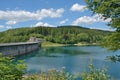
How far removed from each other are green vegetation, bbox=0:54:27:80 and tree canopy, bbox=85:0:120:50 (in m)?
6.80

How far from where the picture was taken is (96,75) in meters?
11.2

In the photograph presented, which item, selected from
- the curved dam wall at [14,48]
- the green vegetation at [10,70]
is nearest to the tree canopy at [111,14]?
the green vegetation at [10,70]

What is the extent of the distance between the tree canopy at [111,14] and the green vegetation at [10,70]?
6795 mm

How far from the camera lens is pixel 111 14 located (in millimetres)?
15055

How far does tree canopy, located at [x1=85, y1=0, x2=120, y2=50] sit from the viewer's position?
46.4ft

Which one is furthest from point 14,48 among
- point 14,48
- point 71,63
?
point 71,63

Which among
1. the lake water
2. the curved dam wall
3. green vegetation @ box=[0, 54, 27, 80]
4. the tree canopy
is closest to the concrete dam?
the curved dam wall

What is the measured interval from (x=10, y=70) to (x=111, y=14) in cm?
838

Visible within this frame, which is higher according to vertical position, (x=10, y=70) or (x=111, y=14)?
(x=111, y=14)

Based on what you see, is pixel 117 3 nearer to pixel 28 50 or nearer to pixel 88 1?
pixel 88 1

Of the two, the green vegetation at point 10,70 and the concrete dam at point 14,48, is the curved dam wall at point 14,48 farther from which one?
the green vegetation at point 10,70

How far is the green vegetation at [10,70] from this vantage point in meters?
8.16

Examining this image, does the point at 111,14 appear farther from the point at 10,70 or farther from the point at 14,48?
the point at 14,48

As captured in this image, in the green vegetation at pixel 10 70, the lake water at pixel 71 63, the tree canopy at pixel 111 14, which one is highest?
the tree canopy at pixel 111 14
